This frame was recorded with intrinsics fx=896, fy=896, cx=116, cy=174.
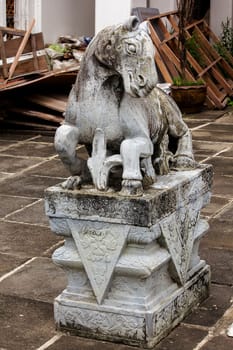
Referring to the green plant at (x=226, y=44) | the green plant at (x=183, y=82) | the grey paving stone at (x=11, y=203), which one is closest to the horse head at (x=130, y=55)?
the grey paving stone at (x=11, y=203)

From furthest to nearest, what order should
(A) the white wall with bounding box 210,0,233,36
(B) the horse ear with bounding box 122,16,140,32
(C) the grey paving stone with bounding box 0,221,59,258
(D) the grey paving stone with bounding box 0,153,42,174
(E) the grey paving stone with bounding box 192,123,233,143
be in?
(A) the white wall with bounding box 210,0,233,36 < (E) the grey paving stone with bounding box 192,123,233,143 < (D) the grey paving stone with bounding box 0,153,42,174 < (C) the grey paving stone with bounding box 0,221,59,258 < (B) the horse ear with bounding box 122,16,140,32

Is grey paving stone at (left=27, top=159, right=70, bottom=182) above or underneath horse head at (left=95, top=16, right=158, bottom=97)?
underneath

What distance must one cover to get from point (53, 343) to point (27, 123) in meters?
6.82

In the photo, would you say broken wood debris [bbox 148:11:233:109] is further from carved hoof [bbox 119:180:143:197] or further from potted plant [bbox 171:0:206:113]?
carved hoof [bbox 119:180:143:197]

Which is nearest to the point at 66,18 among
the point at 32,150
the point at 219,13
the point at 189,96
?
the point at 189,96

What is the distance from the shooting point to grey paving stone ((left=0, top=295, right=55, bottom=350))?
180 inches

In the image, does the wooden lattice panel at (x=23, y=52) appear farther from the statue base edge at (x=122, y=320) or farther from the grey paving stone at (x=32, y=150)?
the statue base edge at (x=122, y=320)

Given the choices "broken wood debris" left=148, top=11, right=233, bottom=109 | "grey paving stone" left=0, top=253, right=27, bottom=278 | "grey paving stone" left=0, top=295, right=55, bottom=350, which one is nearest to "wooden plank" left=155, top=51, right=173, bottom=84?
"broken wood debris" left=148, top=11, right=233, bottom=109

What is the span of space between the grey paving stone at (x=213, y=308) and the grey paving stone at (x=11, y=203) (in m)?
2.44

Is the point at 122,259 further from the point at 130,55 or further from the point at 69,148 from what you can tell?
the point at 130,55

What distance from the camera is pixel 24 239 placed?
21.2 ft

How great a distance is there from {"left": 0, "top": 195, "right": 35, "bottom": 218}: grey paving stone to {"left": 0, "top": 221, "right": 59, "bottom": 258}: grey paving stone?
14.7 inches

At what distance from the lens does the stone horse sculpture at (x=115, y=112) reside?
4.37 meters

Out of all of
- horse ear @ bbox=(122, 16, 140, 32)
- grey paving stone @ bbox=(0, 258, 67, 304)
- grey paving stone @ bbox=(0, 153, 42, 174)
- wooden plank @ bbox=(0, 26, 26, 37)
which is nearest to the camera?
horse ear @ bbox=(122, 16, 140, 32)
